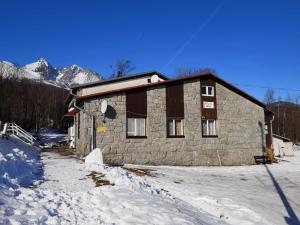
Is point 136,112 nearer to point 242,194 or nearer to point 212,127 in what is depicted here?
point 212,127

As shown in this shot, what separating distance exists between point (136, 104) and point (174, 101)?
2.67 meters

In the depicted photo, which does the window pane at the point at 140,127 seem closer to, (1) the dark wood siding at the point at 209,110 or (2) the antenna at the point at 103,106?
(2) the antenna at the point at 103,106

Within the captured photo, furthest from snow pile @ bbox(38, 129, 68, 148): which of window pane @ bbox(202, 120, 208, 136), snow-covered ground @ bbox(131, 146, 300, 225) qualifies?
snow-covered ground @ bbox(131, 146, 300, 225)

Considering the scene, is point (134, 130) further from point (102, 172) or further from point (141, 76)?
point (141, 76)

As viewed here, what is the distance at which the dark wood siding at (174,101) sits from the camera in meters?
20.0

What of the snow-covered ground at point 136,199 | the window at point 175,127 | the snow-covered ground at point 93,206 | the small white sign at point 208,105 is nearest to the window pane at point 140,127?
the window at point 175,127

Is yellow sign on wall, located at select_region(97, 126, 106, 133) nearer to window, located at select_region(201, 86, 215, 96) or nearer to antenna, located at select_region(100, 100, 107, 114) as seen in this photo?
antenna, located at select_region(100, 100, 107, 114)

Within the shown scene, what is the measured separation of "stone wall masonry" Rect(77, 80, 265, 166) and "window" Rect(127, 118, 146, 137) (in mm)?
262

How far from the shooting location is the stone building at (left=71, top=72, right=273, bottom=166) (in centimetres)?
1784

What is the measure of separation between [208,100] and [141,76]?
25.6 ft

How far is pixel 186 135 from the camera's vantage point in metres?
20.2

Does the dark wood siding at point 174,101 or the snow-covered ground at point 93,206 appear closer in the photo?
the snow-covered ground at point 93,206

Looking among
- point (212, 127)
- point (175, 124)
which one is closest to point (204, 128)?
point (212, 127)

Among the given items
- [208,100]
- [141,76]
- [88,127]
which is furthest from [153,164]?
[141,76]
